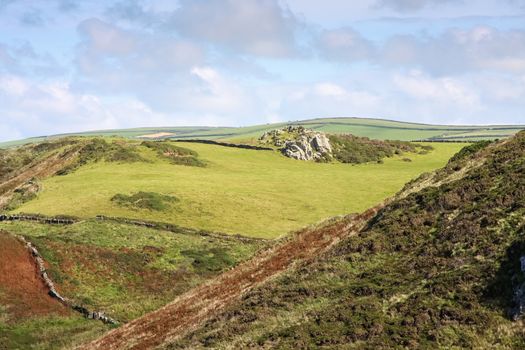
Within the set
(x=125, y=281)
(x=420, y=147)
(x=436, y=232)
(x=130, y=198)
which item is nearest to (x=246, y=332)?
(x=436, y=232)

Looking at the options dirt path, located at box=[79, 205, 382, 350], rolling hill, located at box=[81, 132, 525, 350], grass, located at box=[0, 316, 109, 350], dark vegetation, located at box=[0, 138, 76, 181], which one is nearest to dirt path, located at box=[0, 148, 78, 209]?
dark vegetation, located at box=[0, 138, 76, 181]

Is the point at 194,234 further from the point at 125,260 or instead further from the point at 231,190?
the point at 231,190

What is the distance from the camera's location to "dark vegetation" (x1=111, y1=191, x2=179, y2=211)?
7962 cm

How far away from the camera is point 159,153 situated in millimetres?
119062

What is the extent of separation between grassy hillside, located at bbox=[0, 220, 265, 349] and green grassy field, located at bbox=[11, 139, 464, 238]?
812cm

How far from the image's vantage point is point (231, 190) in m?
91.4

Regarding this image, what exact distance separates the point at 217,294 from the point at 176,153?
88.2 metres

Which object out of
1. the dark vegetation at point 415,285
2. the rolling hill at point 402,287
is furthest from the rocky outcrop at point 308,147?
the dark vegetation at point 415,285

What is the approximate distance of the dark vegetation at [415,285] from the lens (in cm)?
1989

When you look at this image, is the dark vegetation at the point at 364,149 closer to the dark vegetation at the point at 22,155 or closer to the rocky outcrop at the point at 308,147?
the rocky outcrop at the point at 308,147

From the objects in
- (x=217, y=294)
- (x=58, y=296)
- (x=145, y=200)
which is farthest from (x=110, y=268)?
(x=145, y=200)

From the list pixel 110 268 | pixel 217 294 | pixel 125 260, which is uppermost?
pixel 217 294

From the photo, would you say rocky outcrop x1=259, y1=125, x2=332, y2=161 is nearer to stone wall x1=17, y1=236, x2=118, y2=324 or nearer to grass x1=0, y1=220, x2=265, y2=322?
grass x1=0, y1=220, x2=265, y2=322

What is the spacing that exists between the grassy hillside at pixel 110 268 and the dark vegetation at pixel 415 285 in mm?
20276
